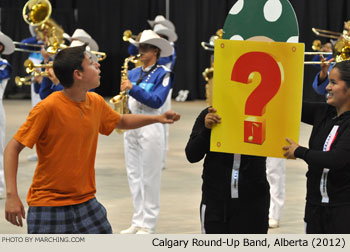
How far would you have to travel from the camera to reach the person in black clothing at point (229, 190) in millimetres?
3855

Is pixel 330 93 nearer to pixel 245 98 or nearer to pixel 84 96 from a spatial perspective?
pixel 245 98


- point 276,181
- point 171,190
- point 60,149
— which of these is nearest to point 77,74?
point 60,149

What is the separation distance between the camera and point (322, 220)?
12.1 feet

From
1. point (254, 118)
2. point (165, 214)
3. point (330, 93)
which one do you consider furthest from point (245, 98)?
point (165, 214)

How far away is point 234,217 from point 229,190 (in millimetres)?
153

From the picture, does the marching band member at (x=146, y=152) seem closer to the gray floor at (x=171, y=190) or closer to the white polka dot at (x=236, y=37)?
the gray floor at (x=171, y=190)

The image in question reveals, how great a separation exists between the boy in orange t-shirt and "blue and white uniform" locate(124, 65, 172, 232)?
7.57ft

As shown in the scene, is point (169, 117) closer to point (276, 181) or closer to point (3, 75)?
point (276, 181)

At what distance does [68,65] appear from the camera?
12.3ft

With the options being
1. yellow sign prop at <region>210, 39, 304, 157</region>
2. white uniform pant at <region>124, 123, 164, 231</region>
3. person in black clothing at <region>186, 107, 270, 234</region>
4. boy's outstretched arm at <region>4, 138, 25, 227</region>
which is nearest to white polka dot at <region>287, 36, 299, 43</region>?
yellow sign prop at <region>210, 39, 304, 157</region>

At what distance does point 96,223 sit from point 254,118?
1.05 m

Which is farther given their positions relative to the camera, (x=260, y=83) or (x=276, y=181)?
(x=276, y=181)

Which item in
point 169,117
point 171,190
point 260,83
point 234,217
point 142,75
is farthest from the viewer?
point 171,190

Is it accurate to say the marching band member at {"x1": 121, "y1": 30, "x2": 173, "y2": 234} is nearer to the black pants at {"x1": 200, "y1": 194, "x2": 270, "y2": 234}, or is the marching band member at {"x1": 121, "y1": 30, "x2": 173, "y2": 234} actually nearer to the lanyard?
the lanyard
